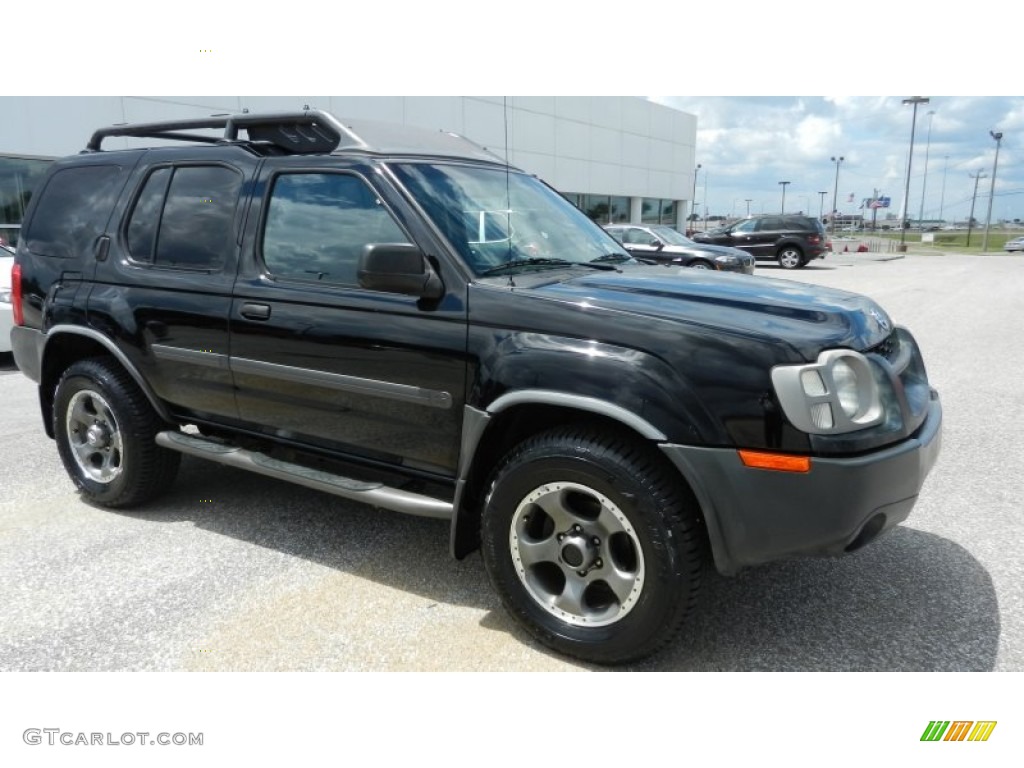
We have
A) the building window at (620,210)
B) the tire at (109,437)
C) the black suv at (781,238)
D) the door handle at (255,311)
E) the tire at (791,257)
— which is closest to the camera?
the door handle at (255,311)

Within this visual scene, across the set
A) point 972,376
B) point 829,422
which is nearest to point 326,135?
point 829,422

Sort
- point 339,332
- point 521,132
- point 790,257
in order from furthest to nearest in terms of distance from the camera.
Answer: point 521,132, point 790,257, point 339,332

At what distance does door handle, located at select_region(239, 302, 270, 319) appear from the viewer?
3.63 metres

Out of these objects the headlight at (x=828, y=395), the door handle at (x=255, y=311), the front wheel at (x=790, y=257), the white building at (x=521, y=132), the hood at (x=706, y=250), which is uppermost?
the white building at (x=521, y=132)

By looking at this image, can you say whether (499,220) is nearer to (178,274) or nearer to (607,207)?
(178,274)

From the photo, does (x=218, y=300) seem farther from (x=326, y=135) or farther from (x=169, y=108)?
(x=169, y=108)

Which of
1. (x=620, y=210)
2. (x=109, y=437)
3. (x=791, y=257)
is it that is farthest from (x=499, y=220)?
(x=620, y=210)

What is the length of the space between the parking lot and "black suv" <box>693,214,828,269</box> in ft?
72.6

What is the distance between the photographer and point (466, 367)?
311 cm

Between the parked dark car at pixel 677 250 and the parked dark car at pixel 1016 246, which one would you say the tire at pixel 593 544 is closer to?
the parked dark car at pixel 677 250

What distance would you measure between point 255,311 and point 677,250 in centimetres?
1524

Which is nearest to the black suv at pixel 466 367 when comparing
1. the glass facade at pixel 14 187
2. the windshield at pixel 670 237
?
the glass facade at pixel 14 187

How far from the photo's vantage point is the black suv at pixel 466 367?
104 inches

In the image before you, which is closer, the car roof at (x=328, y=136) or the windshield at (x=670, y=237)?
the car roof at (x=328, y=136)
